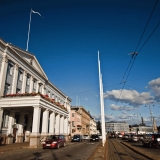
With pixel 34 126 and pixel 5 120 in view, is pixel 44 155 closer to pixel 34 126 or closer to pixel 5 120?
pixel 34 126

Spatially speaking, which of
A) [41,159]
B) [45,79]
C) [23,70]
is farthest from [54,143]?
[45,79]

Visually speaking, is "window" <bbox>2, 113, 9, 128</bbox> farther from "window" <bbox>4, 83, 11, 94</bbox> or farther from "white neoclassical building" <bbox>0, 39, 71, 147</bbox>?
"window" <bbox>4, 83, 11, 94</bbox>

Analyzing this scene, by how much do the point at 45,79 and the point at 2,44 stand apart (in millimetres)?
15351

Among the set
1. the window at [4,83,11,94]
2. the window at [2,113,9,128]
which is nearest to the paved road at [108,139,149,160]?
the window at [2,113,9,128]

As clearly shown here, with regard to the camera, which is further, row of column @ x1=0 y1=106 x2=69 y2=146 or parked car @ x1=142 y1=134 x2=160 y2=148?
parked car @ x1=142 y1=134 x2=160 y2=148

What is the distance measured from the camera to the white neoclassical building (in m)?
22.0

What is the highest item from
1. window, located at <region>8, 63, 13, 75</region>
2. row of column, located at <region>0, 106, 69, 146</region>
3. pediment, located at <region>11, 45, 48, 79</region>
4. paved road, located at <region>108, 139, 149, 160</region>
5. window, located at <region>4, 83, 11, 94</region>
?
pediment, located at <region>11, 45, 48, 79</region>

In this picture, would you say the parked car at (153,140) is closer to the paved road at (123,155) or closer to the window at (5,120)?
the paved road at (123,155)

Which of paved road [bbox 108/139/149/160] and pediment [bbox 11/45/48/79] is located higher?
pediment [bbox 11/45/48/79]

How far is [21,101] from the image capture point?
22312 millimetres

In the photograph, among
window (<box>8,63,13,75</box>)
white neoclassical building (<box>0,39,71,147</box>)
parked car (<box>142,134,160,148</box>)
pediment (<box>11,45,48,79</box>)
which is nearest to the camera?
parked car (<box>142,134,160,148</box>)

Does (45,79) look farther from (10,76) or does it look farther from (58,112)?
(10,76)

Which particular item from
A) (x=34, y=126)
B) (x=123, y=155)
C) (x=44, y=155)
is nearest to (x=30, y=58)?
(x=34, y=126)

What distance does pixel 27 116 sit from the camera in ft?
94.9
